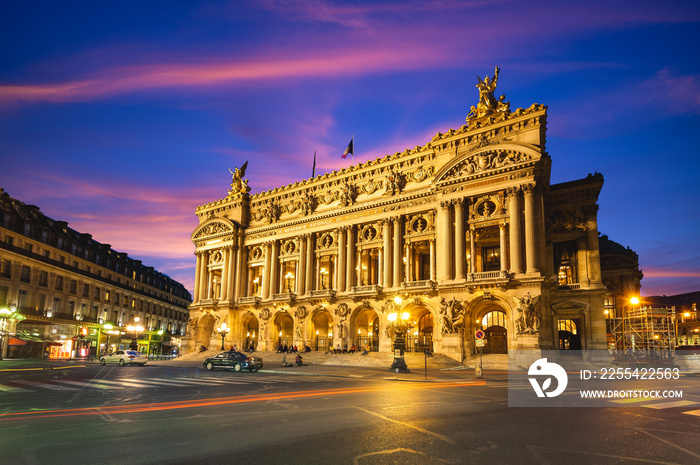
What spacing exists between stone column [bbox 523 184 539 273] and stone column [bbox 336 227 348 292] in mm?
20985

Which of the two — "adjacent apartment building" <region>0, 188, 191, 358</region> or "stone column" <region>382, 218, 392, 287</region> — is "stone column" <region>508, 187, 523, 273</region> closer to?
"stone column" <region>382, 218, 392, 287</region>

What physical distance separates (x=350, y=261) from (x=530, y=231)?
20.7 m

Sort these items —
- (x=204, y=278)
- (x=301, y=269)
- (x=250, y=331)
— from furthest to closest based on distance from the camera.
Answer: (x=204, y=278)
(x=250, y=331)
(x=301, y=269)

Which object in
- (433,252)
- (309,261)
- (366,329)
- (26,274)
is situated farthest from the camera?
(26,274)

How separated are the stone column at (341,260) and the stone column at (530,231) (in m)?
21.0

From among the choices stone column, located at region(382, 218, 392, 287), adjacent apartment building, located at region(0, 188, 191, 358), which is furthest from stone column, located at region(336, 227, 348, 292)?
adjacent apartment building, located at region(0, 188, 191, 358)

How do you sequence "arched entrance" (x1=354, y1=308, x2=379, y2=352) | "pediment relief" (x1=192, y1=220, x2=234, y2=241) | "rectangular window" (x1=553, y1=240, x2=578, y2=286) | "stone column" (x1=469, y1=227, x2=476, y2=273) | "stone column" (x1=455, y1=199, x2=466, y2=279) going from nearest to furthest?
1. "stone column" (x1=455, y1=199, x2=466, y2=279)
2. "stone column" (x1=469, y1=227, x2=476, y2=273)
3. "rectangular window" (x1=553, y1=240, x2=578, y2=286)
4. "arched entrance" (x1=354, y1=308, x2=379, y2=352)
5. "pediment relief" (x1=192, y1=220, x2=234, y2=241)

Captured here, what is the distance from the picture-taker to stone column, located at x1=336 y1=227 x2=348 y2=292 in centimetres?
5422

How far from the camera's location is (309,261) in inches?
2280

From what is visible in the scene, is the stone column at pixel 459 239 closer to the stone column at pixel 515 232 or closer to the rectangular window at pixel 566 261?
the stone column at pixel 515 232

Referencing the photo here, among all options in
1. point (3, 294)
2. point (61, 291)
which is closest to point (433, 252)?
point (3, 294)

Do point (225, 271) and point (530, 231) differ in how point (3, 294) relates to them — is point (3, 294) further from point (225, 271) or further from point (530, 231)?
point (530, 231)

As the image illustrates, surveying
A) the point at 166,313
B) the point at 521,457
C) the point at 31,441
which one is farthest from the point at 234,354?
the point at 166,313

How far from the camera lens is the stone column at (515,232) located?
136 feet
